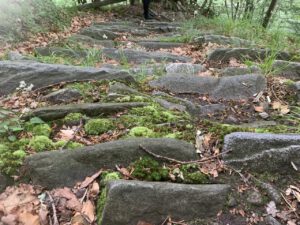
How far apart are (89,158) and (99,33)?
264 inches

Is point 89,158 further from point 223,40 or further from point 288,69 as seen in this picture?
point 223,40

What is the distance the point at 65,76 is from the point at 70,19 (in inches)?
244

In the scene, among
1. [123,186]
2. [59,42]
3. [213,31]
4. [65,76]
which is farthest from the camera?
[213,31]

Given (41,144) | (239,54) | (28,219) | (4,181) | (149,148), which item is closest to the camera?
(28,219)

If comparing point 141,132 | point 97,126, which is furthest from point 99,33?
point 141,132

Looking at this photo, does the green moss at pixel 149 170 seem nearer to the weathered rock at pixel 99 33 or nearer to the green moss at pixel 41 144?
the green moss at pixel 41 144

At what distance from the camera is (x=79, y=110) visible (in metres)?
3.04

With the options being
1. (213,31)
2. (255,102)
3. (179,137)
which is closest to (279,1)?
(213,31)

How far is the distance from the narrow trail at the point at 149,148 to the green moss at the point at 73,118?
0.4 inches

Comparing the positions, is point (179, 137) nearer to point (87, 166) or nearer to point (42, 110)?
point (87, 166)

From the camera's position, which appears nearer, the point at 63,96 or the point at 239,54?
the point at 63,96

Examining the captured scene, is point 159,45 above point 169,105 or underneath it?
underneath

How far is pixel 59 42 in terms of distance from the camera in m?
6.98

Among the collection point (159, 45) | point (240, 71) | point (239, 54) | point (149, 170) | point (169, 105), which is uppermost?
point (149, 170)
